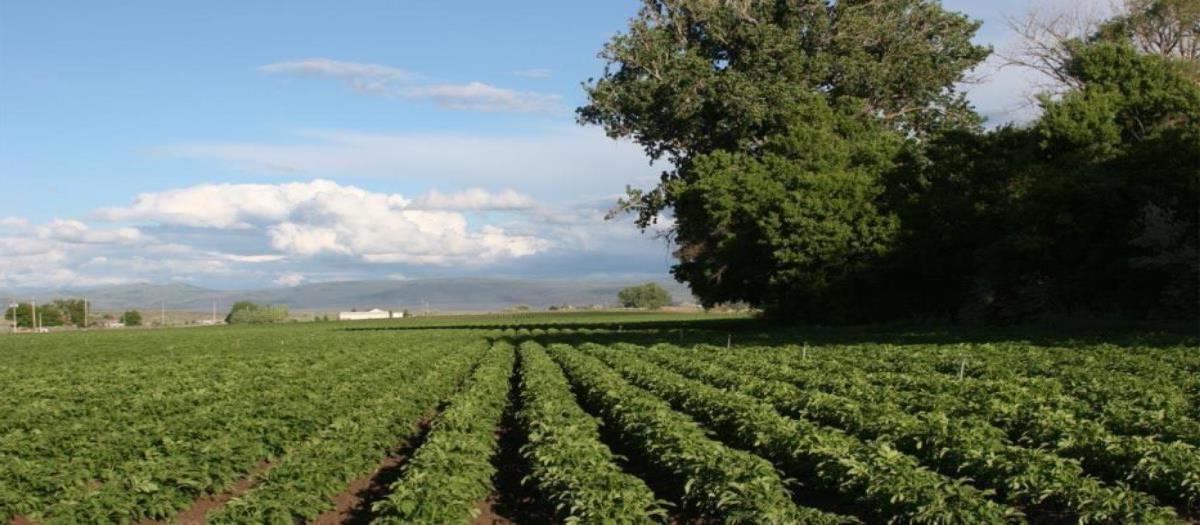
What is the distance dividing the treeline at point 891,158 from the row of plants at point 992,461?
2802 cm

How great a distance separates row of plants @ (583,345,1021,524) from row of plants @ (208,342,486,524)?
5583 mm

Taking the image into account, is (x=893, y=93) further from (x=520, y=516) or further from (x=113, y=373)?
(x=520, y=516)

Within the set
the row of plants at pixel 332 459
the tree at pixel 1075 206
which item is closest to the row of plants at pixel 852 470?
the row of plants at pixel 332 459

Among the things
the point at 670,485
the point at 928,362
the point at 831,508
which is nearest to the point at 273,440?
the point at 670,485

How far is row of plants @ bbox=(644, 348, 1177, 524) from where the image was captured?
10031mm

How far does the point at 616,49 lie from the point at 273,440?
135 ft

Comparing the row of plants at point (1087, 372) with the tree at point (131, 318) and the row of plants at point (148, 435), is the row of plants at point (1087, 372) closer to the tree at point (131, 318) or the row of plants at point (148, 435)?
the row of plants at point (148, 435)

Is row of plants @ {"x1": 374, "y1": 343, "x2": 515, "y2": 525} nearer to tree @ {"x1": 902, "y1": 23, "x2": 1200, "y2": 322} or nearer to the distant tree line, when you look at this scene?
tree @ {"x1": 902, "y1": 23, "x2": 1200, "y2": 322}

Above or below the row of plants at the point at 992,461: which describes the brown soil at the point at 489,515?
below

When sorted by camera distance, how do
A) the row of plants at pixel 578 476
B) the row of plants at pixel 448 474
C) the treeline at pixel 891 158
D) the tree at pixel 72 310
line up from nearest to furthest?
the row of plants at pixel 578 476 < the row of plants at pixel 448 474 < the treeline at pixel 891 158 < the tree at pixel 72 310

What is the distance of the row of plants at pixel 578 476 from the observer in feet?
34.2

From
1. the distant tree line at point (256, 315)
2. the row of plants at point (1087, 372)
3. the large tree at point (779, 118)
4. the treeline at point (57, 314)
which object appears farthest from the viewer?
the distant tree line at point (256, 315)

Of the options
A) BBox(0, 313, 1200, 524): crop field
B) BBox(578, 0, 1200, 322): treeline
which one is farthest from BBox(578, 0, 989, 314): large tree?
BBox(0, 313, 1200, 524): crop field

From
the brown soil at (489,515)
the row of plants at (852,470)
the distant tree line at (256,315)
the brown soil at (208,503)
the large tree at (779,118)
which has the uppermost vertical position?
the large tree at (779,118)
